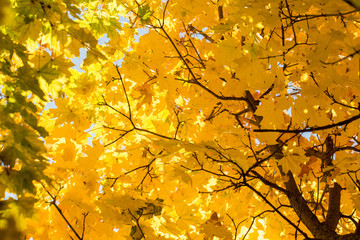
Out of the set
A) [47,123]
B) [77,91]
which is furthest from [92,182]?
[47,123]

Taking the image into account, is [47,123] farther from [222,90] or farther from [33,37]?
[222,90]

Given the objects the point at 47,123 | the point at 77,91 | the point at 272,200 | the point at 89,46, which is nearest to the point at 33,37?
the point at 89,46

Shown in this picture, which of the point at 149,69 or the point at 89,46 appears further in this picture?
the point at 149,69

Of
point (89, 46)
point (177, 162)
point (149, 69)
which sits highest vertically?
point (149, 69)

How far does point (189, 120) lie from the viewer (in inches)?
117

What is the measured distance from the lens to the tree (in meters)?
1.72

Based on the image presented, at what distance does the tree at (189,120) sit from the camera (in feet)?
5.65

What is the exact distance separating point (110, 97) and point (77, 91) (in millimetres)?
359

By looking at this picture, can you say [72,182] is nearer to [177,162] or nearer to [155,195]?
[155,195]

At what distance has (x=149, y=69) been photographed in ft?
9.53

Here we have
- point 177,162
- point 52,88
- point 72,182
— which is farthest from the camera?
point 72,182

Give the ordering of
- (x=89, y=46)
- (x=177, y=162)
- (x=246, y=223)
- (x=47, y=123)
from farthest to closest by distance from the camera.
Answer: (x=47, y=123), (x=246, y=223), (x=177, y=162), (x=89, y=46)

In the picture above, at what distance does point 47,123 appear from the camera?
3426mm

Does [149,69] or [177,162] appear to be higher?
[149,69]
